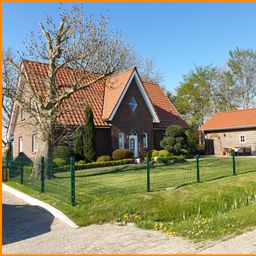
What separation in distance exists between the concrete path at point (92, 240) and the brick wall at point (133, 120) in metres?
15.5

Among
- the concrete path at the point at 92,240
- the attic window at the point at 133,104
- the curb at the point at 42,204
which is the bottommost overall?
the concrete path at the point at 92,240

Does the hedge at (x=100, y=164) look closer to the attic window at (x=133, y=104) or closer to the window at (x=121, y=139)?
the window at (x=121, y=139)

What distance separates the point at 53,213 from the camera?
8688mm

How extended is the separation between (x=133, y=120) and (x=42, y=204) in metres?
15.7

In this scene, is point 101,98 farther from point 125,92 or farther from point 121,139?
point 121,139

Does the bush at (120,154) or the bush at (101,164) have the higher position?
the bush at (120,154)

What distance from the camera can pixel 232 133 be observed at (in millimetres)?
31516

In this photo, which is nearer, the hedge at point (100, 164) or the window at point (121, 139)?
the hedge at point (100, 164)

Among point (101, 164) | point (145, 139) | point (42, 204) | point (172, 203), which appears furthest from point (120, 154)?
point (42, 204)

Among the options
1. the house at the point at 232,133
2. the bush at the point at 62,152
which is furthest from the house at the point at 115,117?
the house at the point at 232,133

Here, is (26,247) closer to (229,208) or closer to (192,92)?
(229,208)

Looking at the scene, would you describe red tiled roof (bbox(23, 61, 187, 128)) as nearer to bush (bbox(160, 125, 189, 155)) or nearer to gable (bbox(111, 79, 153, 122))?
gable (bbox(111, 79, 153, 122))

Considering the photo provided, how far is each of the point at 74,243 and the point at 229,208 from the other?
5931 mm

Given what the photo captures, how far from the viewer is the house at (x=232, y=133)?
29.8 m
